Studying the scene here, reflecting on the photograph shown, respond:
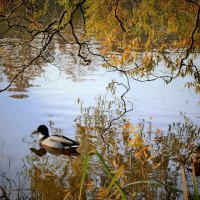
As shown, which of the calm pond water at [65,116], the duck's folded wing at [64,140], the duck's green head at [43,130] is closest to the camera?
the calm pond water at [65,116]

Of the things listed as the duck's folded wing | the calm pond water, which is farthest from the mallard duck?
the calm pond water

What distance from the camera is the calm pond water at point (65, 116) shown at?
771 centimetres

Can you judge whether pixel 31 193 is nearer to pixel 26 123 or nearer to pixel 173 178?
pixel 173 178

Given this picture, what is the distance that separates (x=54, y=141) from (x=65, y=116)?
6.81ft

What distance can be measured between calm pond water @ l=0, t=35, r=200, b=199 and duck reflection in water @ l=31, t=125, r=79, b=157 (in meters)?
0.17

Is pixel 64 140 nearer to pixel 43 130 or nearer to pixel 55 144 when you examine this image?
pixel 55 144

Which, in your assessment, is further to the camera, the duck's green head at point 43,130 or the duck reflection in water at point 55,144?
the duck's green head at point 43,130

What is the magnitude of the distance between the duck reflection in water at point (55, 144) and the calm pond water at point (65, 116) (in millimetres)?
171

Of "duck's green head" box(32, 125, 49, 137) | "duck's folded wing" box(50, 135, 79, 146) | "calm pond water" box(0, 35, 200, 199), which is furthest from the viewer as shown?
"duck's green head" box(32, 125, 49, 137)

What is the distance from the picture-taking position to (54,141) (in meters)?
10.4

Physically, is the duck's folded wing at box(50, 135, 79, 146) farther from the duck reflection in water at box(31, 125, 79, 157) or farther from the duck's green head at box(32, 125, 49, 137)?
the duck's green head at box(32, 125, 49, 137)

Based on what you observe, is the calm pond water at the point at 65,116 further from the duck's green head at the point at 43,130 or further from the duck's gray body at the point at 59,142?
the duck's green head at the point at 43,130

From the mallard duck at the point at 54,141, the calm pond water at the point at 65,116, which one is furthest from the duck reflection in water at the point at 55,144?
the calm pond water at the point at 65,116

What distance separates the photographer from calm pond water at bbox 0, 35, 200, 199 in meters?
7.71
